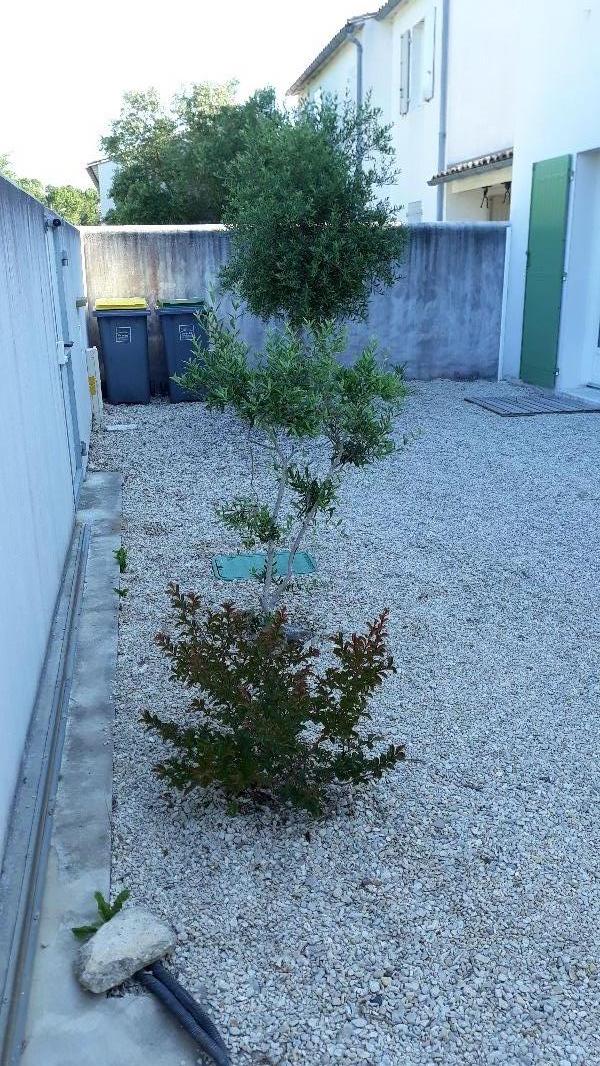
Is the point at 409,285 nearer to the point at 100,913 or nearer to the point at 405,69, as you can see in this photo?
the point at 405,69

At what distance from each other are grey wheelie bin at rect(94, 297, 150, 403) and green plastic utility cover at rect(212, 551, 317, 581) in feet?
18.0

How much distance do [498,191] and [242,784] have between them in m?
13.6

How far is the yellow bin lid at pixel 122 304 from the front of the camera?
10312mm

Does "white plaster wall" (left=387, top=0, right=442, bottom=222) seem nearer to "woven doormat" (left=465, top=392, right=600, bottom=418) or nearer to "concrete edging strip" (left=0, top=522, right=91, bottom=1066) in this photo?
"woven doormat" (left=465, top=392, right=600, bottom=418)

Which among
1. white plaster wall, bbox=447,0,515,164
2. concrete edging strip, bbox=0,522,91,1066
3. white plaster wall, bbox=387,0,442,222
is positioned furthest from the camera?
white plaster wall, bbox=387,0,442,222

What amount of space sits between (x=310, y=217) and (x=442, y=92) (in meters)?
7.56

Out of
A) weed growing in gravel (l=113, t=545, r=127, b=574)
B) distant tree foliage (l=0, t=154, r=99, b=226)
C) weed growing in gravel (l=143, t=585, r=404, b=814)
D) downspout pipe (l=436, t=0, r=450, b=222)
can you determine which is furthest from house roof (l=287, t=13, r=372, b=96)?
distant tree foliage (l=0, t=154, r=99, b=226)

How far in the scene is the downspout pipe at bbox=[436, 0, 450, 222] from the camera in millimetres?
14312

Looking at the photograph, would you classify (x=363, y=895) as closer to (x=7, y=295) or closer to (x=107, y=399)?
(x=7, y=295)

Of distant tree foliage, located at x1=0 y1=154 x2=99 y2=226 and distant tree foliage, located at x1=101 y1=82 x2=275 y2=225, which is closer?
distant tree foliage, located at x1=101 y1=82 x2=275 y2=225

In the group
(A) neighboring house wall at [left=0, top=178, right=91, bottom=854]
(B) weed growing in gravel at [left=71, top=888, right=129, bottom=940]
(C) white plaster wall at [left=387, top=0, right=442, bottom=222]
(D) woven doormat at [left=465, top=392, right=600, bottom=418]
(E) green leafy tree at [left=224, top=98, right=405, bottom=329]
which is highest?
(C) white plaster wall at [left=387, top=0, right=442, bottom=222]

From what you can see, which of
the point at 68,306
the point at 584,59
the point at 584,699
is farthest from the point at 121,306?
the point at 584,699

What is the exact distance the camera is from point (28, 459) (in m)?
4.06

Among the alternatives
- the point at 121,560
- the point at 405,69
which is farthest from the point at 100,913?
the point at 405,69
